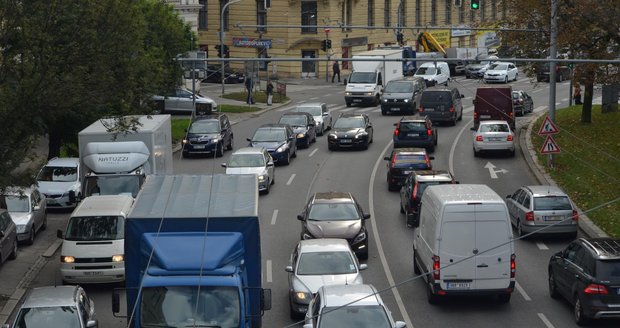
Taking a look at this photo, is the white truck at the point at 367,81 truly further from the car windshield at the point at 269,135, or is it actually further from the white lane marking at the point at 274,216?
the white lane marking at the point at 274,216

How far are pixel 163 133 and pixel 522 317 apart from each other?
14.7m

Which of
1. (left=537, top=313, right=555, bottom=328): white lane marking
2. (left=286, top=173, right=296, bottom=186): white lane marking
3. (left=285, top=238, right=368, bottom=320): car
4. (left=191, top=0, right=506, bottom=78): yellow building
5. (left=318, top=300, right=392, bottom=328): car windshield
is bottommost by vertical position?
(left=537, top=313, right=555, bottom=328): white lane marking

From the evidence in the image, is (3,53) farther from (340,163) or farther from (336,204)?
(340,163)

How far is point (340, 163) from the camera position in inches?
1734

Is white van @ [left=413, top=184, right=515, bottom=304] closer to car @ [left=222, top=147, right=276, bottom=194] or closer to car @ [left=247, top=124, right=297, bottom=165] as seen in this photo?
car @ [left=222, top=147, right=276, bottom=194]

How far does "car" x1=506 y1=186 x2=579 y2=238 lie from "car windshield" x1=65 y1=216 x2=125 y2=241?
11108 millimetres

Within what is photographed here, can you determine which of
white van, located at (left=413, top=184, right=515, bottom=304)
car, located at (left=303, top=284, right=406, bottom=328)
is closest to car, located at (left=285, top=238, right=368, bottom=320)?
white van, located at (left=413, top=184, right=515, bottom=304)

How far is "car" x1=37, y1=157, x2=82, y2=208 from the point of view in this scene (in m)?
35.8

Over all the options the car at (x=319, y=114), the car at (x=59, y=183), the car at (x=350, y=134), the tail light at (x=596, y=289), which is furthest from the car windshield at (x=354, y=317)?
the car at (x=319, y=114)

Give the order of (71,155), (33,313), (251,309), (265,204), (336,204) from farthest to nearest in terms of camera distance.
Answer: (71,155) < (265,204) < (336,204) < (33,313) < (251,309)

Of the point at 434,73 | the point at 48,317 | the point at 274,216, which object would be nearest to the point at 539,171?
the point at 274,216

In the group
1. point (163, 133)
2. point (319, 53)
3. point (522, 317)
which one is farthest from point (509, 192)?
point (319, 53)

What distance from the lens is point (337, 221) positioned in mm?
28156

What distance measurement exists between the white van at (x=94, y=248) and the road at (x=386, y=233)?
56cm
